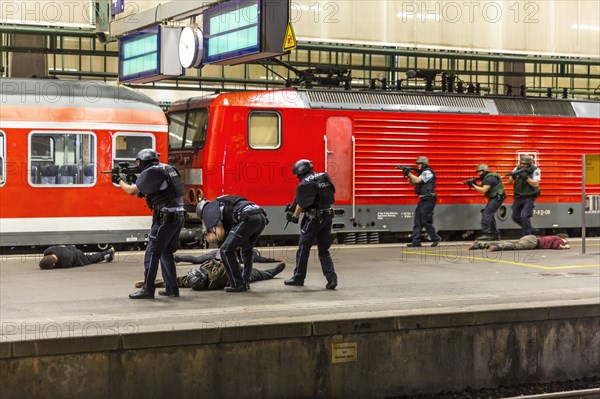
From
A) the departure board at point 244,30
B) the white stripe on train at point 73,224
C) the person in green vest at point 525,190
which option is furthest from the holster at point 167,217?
the person in green vest at point 525,190

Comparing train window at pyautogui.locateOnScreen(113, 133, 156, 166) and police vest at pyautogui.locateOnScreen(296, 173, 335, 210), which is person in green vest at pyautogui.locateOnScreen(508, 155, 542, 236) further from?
police vest at pyautogui.locateOnScreen(296, 173, 335, 210)

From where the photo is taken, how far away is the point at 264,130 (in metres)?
18.5

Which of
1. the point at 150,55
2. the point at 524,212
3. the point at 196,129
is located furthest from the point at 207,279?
the point at 524,212

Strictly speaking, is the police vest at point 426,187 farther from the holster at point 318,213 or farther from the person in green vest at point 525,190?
the holster at point 318,213

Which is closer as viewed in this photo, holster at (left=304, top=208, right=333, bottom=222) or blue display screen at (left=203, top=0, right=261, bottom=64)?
holster at (left=304, top=208, right=333, bottom=222)

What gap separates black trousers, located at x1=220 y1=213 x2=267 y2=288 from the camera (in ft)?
38.9

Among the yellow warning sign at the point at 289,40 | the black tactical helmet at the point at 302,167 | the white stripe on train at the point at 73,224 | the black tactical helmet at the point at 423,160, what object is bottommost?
the white stripe on train at the point at 73,224

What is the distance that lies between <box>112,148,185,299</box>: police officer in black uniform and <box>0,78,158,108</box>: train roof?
5.52m

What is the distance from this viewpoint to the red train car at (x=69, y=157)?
642 inches

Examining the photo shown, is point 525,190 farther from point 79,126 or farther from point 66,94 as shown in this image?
point 66,94

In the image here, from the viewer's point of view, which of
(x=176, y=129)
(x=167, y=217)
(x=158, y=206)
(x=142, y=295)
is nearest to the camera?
(x=167, y=217)

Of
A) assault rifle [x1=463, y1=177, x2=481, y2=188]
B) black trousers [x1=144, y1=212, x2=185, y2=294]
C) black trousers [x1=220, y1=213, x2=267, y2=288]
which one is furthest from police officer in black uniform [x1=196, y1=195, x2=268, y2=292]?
assault rifle [x1=463, y1=177, x2=481, y2=188]

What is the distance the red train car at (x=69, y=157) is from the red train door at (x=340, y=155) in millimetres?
3470

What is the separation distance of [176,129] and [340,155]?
3427 millimetres
